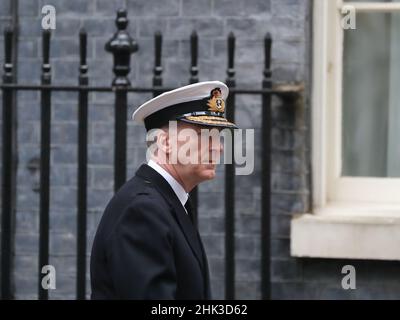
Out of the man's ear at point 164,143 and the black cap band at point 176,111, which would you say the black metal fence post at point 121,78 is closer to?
the black cap band at point 176,111

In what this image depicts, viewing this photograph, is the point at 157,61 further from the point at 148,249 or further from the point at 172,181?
the point at 148,249

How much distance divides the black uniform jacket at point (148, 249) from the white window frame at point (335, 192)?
1.98 meters

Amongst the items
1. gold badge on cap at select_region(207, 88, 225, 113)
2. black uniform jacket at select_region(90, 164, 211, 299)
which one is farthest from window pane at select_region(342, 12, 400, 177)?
black uniform jacket at select_region(90, 164, 211, 299)

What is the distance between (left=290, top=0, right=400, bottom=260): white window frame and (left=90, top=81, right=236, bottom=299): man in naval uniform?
1.88m

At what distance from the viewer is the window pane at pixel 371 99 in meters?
5.41

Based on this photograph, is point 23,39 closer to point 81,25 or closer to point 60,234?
point 81,25

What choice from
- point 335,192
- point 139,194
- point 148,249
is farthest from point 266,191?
point 148,249

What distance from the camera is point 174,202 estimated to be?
3133 millimetres

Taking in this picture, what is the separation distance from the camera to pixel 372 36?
5.41 meters

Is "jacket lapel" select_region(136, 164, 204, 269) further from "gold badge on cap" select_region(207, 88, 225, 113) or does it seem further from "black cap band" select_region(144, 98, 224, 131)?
"gold badge on cap" select_region(207, 88, 225, 113)

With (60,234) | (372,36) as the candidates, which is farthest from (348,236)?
(60,234)

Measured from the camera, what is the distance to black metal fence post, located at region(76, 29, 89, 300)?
4820 mm

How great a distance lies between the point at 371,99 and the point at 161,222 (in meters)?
2.76

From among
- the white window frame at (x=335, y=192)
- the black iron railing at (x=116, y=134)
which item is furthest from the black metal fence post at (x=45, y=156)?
the white window frame at (x=335, y=192)
